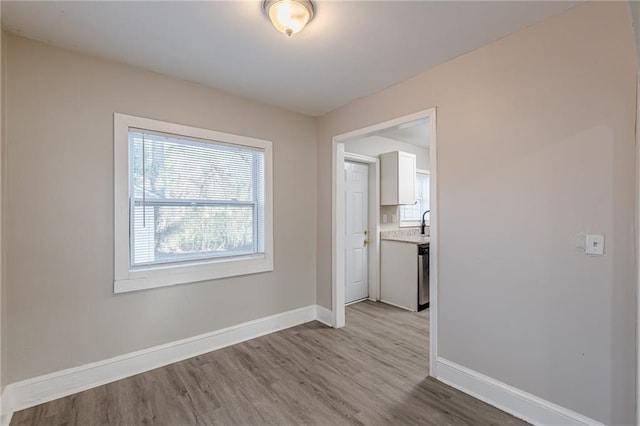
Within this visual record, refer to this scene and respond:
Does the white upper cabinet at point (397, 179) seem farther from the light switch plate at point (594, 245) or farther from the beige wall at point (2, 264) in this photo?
the beige wall at point (2, 264)

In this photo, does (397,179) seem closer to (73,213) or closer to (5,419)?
(73,213)

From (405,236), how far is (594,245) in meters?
3.03

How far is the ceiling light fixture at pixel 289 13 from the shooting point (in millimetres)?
1642

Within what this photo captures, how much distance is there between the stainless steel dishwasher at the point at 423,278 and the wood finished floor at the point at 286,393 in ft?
3.41

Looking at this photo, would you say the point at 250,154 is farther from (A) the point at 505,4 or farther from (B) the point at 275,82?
(A) the point at 505,4

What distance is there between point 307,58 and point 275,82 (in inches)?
20.8

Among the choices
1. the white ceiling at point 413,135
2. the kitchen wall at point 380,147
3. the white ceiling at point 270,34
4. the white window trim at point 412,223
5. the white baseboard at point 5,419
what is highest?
the white ceiling at point 413,135

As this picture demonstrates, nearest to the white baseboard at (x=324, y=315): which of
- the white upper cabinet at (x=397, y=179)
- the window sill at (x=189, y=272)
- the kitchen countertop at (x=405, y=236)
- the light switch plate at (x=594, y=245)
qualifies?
the window sill at (x=189, y=272)

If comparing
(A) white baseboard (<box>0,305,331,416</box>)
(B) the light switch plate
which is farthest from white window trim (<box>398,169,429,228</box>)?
(B) the light switch plate

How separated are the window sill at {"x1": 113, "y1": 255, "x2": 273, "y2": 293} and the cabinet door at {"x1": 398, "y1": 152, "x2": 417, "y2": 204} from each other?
7.40ft

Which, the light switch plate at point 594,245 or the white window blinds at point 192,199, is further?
the white window blinds at point 192,199

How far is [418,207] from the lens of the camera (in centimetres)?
537

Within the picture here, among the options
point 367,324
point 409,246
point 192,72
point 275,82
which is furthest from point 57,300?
point 409,246

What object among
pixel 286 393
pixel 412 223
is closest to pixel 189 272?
pixel 286 393
